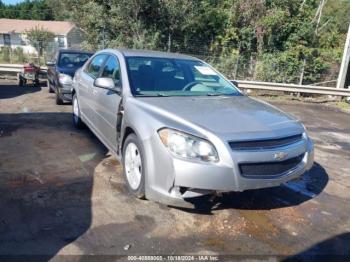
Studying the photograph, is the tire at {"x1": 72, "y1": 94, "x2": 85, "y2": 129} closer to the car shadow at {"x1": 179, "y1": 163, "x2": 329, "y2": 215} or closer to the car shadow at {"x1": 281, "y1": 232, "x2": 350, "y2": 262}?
the car shadow at {"x1": 179, "y1": 163, "x2": 329, "y2": 215}

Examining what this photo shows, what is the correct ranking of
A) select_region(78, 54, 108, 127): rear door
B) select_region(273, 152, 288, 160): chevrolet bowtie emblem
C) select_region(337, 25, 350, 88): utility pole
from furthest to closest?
select_region(337, 25, 350, 88): utility pole
select_region(78, 54, 108, 127): rear door
select_region(273, 152, 288, 160): chevrolet bowtie emblem

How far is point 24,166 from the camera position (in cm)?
514

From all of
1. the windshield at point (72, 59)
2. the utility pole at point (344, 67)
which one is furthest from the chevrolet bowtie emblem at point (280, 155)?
the utility pole at point (344, 67)

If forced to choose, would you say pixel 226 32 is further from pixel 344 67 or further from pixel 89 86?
pixel 89 86

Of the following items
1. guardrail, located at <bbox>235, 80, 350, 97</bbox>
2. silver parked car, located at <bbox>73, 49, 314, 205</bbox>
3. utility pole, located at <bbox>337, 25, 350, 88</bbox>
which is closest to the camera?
silver parked car, located at <bbox>73, 49, 314, 205</bbox>

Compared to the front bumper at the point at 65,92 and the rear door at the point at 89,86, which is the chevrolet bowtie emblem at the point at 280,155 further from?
the front bumper at the point at 65,92

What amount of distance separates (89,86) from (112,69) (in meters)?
0.91

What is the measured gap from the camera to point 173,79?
493 cm

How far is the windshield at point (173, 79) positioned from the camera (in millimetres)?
4626

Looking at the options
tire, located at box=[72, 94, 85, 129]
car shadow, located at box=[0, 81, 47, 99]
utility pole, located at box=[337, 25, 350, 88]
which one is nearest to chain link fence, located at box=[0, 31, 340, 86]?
utility pole, located at box=[337, 25, 350, 88]

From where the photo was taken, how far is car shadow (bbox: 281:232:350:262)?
3293 millimetres

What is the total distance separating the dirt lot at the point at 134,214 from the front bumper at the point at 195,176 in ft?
1.32

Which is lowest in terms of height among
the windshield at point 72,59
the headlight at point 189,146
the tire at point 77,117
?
the tire at point 77,117

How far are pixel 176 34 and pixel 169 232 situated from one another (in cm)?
1535
